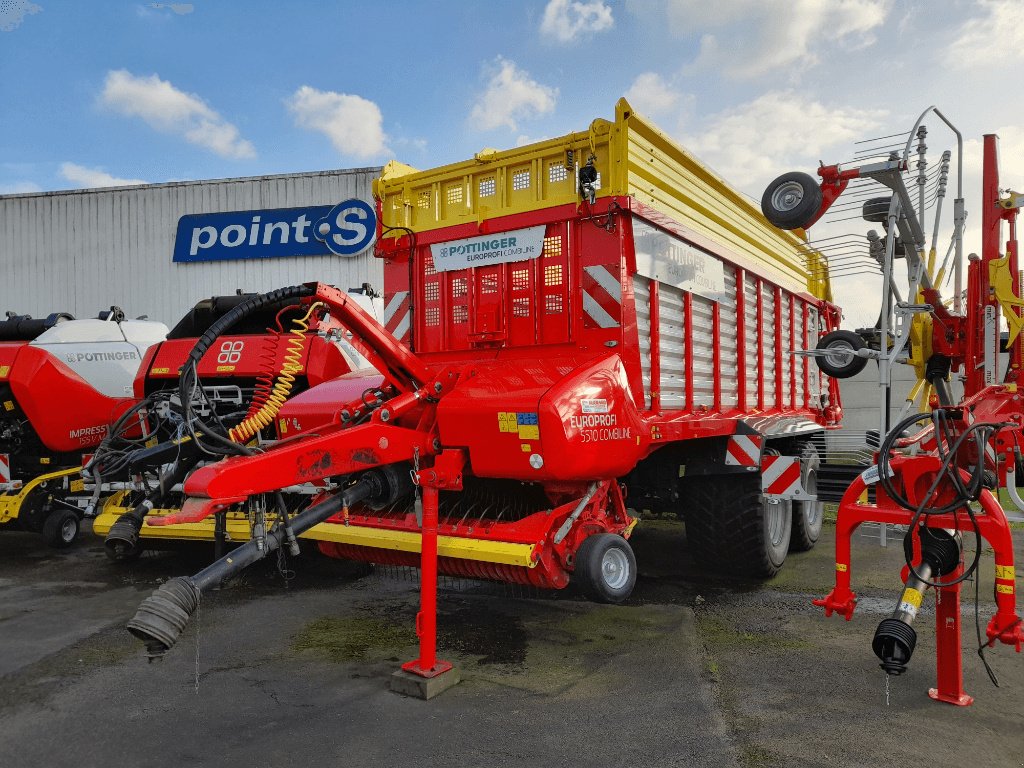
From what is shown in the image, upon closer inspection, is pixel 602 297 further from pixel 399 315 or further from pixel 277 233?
pixel 277 233

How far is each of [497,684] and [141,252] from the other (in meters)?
14.2

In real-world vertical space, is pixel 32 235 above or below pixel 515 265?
above

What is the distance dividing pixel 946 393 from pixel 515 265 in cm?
355

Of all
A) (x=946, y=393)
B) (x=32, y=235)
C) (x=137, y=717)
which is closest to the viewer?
(x=137, y=717)

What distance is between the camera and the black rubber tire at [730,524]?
510 centimetres

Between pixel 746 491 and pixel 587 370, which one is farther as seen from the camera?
pixel 746 491

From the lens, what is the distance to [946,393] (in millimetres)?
5750

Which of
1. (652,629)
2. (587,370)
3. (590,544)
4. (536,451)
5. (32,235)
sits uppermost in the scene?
(32,235)

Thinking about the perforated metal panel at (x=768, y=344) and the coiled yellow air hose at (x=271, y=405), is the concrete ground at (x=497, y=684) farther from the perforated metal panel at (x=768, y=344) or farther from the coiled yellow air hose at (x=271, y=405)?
the perforated metal panel at (x=768, y=344)

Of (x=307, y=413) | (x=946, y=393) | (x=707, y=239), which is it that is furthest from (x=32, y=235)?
(x=946, y=393)

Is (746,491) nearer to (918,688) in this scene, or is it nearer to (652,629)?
(652,629)

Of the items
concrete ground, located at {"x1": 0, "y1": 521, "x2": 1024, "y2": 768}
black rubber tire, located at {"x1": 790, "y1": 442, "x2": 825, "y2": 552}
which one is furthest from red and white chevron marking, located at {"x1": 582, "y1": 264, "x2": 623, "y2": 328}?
black rubber tire, located at {"x1": 790, "y1": 442, "x2": 825, "y2": 552}

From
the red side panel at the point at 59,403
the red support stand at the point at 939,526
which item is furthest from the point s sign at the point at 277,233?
the red support stand at the point at 939,526

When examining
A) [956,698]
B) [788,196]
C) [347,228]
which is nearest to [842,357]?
[788,196]
